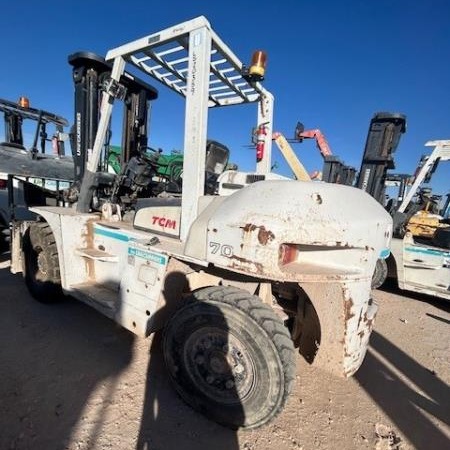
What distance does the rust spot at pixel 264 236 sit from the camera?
70.1 inches

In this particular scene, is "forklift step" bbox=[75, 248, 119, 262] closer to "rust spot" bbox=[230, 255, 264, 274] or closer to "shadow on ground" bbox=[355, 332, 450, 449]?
"rust spot" bbox=[230, 255, 264, 274]

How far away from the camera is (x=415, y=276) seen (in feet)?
17.6

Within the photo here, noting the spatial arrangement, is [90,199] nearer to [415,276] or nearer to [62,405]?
[62,405]

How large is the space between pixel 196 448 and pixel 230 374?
52 centimetres

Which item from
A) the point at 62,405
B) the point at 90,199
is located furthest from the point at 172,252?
the point at 90,199

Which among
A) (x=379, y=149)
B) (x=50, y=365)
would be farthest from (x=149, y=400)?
(x=379, y=149)

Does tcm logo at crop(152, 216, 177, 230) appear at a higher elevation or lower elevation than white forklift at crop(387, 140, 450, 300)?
higher

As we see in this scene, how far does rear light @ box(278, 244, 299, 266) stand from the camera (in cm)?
184

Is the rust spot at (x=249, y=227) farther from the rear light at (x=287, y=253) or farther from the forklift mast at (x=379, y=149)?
the forklift mast at (x=379, y=149)

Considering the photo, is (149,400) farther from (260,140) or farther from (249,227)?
(260,140)

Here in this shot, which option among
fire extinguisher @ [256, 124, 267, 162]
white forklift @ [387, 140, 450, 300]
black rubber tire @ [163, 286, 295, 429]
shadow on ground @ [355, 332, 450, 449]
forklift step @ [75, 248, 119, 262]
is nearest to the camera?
black rubber tire @ [163, 286, 295, 429]

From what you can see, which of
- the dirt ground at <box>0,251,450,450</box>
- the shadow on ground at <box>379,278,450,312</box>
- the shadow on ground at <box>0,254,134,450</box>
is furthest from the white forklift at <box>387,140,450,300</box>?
the shadow on ground at <box>0,254,134,450</box>

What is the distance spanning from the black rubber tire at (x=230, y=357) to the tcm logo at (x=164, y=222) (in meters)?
0.64

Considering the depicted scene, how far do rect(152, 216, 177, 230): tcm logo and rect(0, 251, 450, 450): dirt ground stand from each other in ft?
4.51
